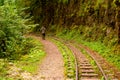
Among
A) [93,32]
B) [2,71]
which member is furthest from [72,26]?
[2,71]

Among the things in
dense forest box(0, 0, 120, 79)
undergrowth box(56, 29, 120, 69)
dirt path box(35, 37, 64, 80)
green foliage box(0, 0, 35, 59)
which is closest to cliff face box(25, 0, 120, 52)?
dense forest box(0, 0, 120, 79)

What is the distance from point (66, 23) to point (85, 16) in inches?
275

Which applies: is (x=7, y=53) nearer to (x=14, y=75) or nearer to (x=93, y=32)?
(x=14, y=75)

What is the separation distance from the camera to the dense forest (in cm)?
2122

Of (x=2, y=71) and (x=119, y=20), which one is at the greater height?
(x=119, y=20)

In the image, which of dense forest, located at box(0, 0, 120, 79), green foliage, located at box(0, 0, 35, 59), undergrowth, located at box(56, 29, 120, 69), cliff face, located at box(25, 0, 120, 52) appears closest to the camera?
undergrowth, located at box(56, 29, 120, 69)

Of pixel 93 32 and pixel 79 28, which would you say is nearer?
pixel 93 32

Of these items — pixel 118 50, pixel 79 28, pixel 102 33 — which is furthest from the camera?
pixel 79 28

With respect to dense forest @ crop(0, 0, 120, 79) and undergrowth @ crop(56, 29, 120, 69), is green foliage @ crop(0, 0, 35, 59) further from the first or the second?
undergrowth @ crop(56, 29, 120, 69)

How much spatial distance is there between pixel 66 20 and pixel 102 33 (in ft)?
43.8

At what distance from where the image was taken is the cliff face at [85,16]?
23441mm

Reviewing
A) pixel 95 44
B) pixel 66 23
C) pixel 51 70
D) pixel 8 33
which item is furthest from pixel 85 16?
pixel 51 70

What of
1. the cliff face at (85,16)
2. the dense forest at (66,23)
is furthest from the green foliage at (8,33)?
the cliff face at (85,16)

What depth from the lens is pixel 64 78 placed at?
13.1 meters
